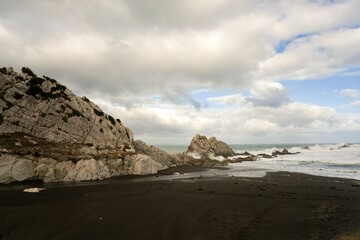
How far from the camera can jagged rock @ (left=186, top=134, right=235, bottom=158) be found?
81.4m

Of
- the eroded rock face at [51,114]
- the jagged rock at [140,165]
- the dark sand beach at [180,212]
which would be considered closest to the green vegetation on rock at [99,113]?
the eroded rock face at [51,114]

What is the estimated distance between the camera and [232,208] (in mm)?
18484

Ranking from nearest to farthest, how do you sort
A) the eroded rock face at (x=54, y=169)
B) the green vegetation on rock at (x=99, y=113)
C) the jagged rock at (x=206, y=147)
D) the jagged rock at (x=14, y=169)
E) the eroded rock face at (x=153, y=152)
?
the jagged rock at (x=14, y=169), the eroded rock face at (x=54, y=169), the green vegetation on rock at (x=99, y=113), the eroded rock face at (x=153, y=152), the jagged rock at (x=206, y=147)

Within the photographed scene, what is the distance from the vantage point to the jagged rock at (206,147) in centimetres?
8138

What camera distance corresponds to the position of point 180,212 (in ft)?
56.9

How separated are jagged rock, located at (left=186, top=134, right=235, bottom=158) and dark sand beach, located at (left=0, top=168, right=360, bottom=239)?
54195mm

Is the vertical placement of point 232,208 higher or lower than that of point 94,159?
lower

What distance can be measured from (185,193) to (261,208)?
7319mm

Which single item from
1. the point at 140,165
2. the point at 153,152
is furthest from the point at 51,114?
the point at 153,152

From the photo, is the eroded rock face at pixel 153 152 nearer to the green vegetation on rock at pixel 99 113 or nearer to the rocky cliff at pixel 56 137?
the rocky cliff at pixel 56 137

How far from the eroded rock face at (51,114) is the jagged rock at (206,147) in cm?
3535

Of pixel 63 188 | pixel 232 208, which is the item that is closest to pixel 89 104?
pixel 63 188

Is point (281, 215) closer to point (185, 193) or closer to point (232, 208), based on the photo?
point (232, 208)

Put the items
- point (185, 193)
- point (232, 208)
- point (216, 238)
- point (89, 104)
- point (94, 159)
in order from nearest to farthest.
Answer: point (216, 238) → point (232, 208) → point (185, 193) → point (94, 159) → point (89, 104)
